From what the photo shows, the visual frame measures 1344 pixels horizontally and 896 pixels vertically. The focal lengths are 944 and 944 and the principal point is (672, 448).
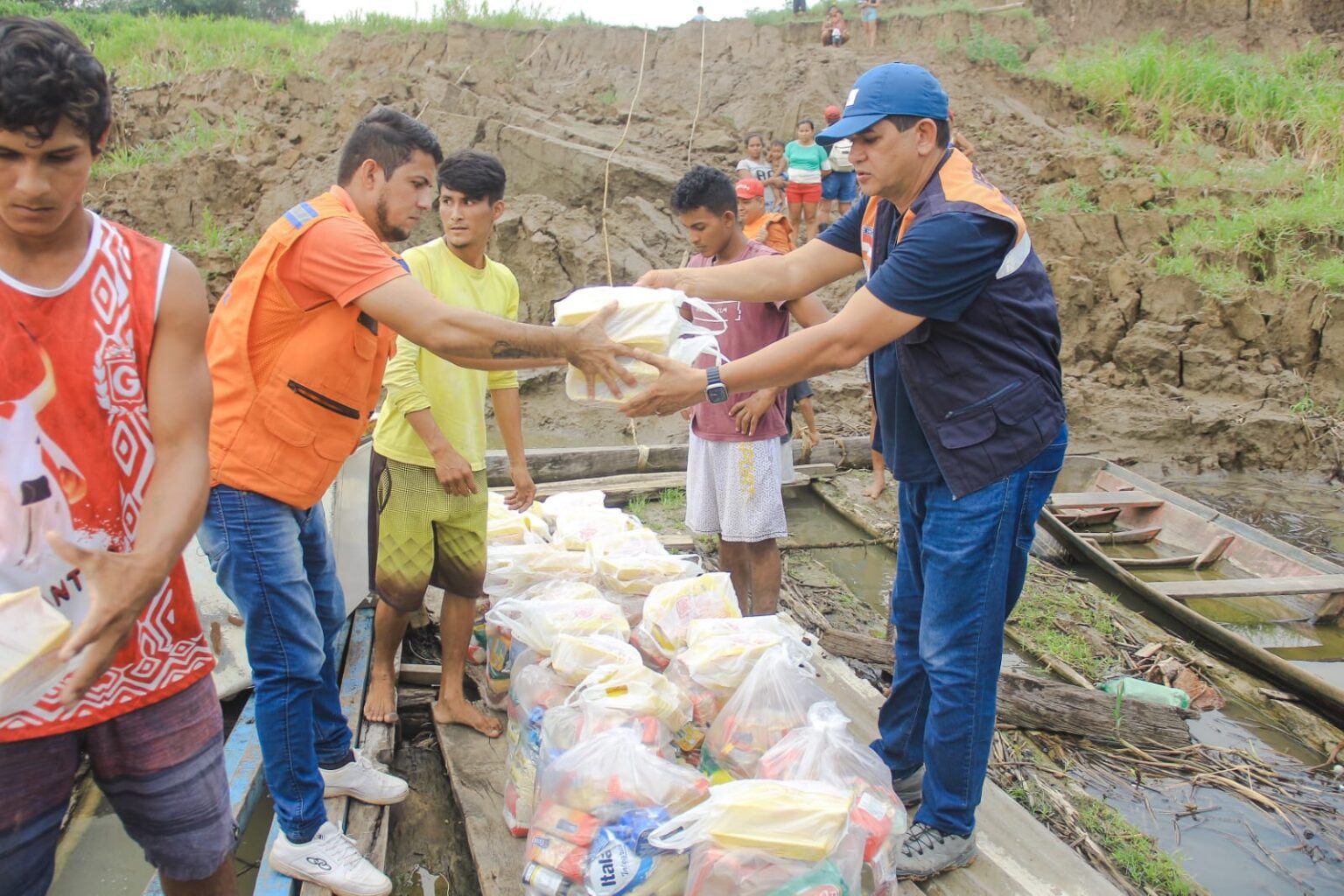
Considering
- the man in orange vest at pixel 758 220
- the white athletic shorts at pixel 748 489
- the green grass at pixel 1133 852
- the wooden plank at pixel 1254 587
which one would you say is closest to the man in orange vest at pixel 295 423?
the white athletic shorts at pixel 748 489

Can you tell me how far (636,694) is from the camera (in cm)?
279

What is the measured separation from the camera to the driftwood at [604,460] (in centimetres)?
714

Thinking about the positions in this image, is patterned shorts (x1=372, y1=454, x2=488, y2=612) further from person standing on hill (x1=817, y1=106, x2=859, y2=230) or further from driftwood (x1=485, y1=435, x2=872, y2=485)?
person standing on hill (x1=817, y1=106, x2=859, y2=230)

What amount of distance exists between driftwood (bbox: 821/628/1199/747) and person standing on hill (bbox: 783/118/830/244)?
30.1ft

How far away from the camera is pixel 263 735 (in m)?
2.57

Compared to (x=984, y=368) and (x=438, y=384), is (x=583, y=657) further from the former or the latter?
(x=984, y=368)

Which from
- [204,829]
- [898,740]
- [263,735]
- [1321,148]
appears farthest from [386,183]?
[1321,148]

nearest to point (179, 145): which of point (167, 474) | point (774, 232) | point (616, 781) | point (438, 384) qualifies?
point (774, 232)

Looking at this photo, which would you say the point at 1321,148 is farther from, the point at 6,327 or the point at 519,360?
the point at 6,327

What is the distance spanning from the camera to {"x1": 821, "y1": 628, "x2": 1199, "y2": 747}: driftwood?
4.23m

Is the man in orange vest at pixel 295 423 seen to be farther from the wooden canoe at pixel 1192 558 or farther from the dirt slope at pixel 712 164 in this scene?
the dirt slope at pixel 712 164

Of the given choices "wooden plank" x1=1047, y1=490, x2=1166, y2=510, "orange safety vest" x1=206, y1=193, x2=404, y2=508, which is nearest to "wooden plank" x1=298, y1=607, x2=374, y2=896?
"orange safety vest" x1=206, y1=193, x2=404, y2=508

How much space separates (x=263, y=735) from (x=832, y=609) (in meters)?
3.55

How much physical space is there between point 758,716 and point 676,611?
0.65m
